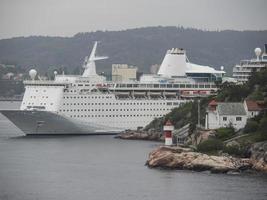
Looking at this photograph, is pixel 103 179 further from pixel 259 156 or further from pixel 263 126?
pixel 263 126

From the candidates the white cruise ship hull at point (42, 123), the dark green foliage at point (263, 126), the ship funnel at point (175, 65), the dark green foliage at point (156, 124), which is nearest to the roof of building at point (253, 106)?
the dark green foliage at point (263, 126)

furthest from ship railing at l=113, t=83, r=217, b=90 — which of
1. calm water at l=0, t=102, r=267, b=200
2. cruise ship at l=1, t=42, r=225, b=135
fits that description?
calm water at l=0, t=102, r=267, b=200

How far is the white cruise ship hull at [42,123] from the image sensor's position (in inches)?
2862

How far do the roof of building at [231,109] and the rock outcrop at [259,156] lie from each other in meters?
5.46

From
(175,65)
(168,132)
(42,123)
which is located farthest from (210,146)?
(175,65)

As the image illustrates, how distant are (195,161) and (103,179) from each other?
4965 mm

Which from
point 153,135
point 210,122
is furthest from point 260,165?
point 153,135

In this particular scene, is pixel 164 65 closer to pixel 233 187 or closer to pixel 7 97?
pixel 233 187

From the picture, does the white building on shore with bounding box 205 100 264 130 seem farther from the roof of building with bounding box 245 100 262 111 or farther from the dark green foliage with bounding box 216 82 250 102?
the dark green foliage with bounding box 216 82 250 102

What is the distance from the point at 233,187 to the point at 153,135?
89.8ft

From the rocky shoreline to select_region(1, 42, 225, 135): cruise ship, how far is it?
2220 cm

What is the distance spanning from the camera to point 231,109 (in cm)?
5653

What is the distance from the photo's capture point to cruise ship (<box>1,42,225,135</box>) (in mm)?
73750

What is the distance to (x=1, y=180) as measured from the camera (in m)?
46.0
